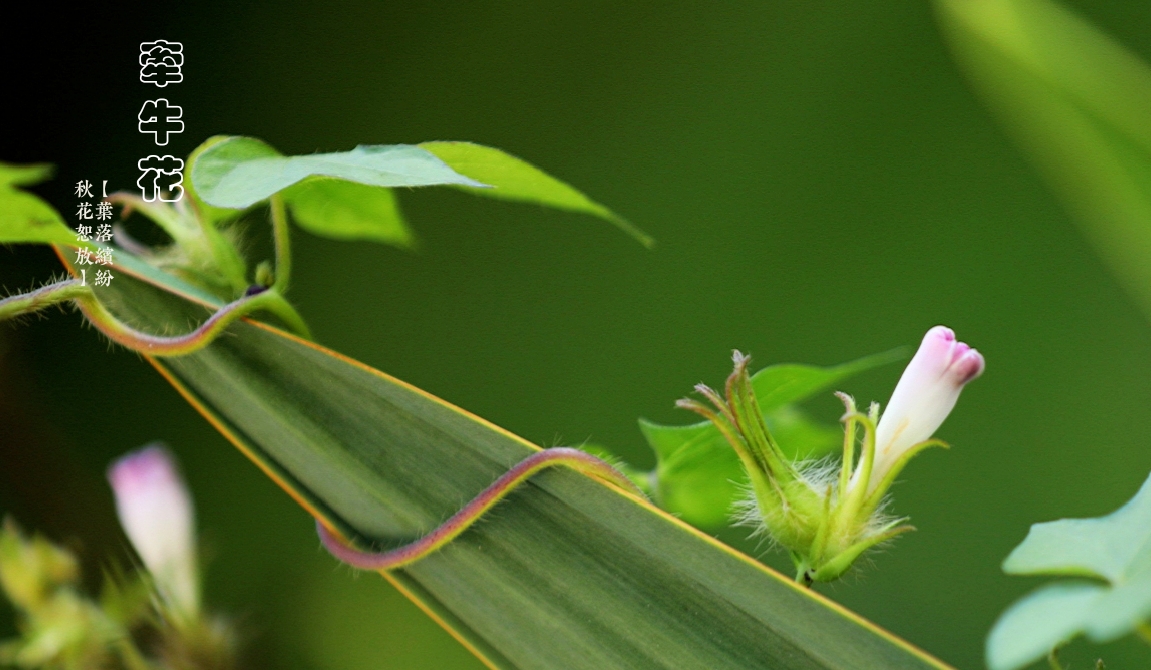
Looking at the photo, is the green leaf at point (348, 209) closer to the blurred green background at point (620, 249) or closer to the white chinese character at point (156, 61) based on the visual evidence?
the white chinese character at point (156, 61)

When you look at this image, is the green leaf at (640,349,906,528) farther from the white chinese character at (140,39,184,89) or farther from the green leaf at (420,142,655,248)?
the white chinese character at (140,39,184,89)

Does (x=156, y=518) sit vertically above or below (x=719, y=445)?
below

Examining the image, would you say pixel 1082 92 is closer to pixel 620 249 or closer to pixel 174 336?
pixel 174 336

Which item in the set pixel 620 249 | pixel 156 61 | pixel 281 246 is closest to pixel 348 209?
pixel 281 246

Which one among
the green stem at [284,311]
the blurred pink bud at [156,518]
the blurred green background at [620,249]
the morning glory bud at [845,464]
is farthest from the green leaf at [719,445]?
the blurred green background at [620,249]

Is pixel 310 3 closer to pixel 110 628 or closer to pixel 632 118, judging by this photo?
pixel 632 118

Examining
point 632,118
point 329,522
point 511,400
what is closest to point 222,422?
point 329,522
